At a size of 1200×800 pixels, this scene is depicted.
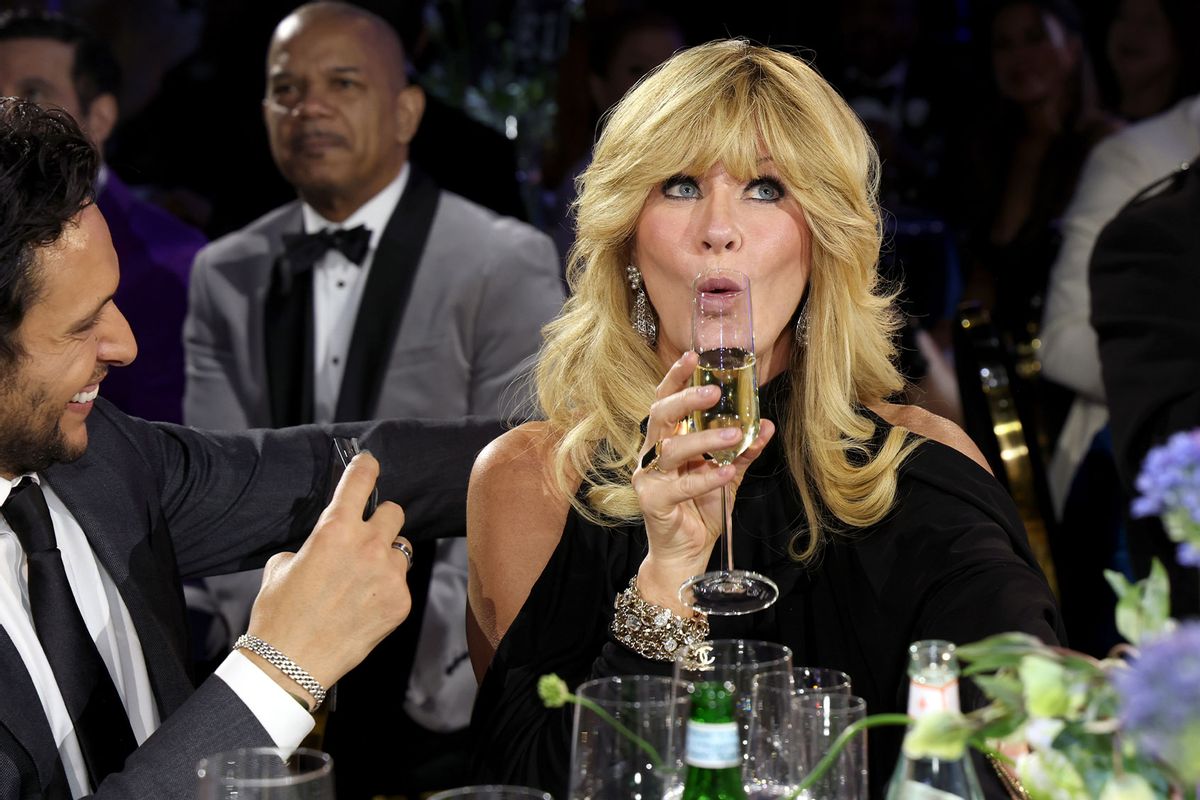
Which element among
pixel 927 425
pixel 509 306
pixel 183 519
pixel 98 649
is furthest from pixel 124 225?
pixel 927 425

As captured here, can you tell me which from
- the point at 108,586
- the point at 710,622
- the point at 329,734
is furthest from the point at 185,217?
the point at 710,622

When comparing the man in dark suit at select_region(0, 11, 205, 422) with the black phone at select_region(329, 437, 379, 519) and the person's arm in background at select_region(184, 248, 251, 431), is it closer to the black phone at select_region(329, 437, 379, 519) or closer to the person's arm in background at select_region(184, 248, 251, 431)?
the person's arm in background at select_region(184, 248, 251, 431)

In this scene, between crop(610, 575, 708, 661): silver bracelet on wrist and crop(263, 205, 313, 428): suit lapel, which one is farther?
crop(263, 205, 313, 428): suit lapel

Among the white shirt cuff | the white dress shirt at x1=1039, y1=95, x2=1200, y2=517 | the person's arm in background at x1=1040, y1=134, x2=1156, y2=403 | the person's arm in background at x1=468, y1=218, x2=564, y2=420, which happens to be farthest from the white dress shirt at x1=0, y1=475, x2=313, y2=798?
the person's arm in background at x1=1040, y1=134, x2=1156, y2=403

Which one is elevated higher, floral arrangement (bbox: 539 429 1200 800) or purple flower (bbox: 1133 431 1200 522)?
purple flower (bbox: 1133 431 1200 522)

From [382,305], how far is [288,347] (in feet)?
1.06

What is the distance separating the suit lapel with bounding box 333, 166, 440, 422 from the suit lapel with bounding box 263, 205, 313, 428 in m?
0.06

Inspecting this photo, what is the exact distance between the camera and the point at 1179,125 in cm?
436

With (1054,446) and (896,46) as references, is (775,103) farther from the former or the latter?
(896,46)

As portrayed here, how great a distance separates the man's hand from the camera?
1.85 m

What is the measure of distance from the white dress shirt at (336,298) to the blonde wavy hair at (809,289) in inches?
71.5

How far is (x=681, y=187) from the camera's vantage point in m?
2.22

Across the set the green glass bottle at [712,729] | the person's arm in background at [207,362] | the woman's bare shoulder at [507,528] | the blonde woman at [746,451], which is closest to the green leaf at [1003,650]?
the green glass bottle at [712,729]

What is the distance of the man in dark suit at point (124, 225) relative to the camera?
14.8 ft
